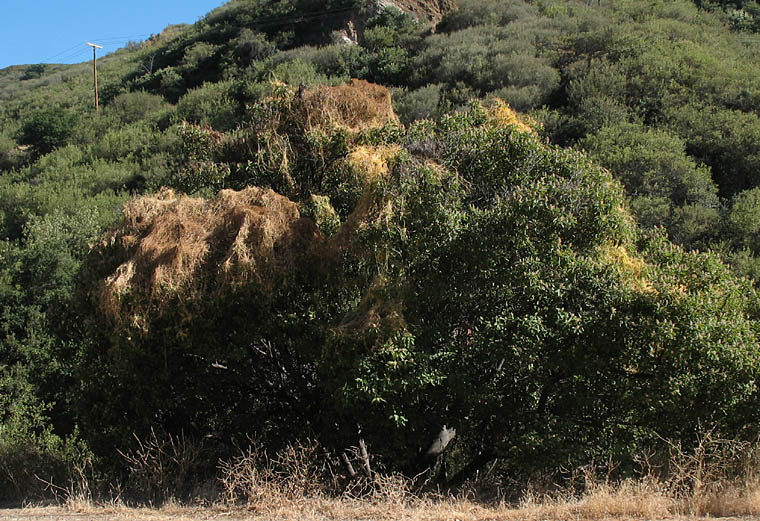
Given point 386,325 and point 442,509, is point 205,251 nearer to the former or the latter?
point 386,325

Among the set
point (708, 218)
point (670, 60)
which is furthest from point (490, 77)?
point (708, 218)

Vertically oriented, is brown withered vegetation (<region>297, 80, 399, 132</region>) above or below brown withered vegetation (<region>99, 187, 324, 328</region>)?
above

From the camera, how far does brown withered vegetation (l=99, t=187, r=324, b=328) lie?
6715 mm

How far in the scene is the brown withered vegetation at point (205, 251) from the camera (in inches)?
264

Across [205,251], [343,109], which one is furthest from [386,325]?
[343,109]

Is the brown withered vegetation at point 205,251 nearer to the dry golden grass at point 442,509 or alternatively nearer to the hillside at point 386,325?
the hillside at point 386,325

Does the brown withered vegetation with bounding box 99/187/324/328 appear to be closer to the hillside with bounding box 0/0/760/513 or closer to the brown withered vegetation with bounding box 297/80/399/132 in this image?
the hillside with bounding box 0/0/760/513

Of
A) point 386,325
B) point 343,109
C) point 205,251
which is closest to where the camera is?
point 386,325

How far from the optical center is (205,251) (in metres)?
6.88

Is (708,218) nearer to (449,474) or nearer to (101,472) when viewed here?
(449,474)

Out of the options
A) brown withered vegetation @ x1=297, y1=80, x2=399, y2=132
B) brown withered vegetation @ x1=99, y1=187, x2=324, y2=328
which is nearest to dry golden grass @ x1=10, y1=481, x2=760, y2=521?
brown withered vegetation @ x1=99, y1=187, x2=324, y2=328


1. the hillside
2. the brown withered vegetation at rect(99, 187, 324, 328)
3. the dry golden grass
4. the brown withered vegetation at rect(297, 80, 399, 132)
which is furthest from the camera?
the brown withered vegetation at rect(297, 80, 399, 132)

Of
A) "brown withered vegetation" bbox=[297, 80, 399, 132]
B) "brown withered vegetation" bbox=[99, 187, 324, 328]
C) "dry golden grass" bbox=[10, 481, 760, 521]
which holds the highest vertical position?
"brown withered vegetation" bbox=[297, 80, 399, 132]

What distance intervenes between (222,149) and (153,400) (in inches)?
152
